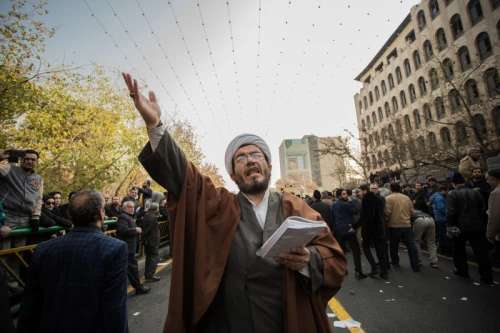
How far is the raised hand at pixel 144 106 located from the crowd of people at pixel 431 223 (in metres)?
5.56

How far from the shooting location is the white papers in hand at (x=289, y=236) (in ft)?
3.71

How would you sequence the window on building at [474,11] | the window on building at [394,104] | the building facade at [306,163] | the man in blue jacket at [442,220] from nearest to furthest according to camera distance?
the man in blue jacket at [442,220] < the window on building at [474,11] < the window on building at [394,104] < the building facade at [306,163]

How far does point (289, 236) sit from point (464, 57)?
94.1 ft

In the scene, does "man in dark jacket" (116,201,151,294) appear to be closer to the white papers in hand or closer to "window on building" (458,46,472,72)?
the white papers in hand

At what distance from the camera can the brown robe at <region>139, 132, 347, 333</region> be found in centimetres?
133

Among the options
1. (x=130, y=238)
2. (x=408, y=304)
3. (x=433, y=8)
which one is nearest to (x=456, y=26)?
(x=433, y=8)

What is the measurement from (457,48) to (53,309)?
29.1 meters

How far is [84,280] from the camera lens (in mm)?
2051

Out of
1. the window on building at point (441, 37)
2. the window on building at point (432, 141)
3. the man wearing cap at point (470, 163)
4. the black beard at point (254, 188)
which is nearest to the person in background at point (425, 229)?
the man wearing cap at point (470, 163)

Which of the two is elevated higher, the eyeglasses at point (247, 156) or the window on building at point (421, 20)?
the window on building at point (421, 20)

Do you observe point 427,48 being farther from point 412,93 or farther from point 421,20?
point 412,93

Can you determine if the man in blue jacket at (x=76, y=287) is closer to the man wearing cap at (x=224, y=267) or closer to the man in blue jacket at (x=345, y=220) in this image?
the man wearing cap at (x=224, y=267)

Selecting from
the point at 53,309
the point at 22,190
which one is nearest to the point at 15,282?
the point at 22,190

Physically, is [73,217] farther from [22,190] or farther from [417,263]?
[417,263]
